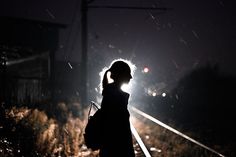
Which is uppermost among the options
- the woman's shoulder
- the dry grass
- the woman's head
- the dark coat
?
the woman's head

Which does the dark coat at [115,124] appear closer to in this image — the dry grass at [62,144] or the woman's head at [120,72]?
the woman's head at [120,72]

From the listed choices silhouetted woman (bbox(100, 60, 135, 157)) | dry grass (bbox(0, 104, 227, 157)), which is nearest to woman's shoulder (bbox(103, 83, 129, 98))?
silhouetted woman (bbox(100, 60, 135, 157))

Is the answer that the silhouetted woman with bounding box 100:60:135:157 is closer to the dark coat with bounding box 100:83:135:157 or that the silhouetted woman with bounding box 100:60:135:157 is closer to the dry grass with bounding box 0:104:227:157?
the dark coat with bounding box 100:83:135:157

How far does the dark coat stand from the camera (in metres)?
3.76

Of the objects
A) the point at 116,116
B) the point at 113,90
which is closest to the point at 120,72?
the point at 113,90

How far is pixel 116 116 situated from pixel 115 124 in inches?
2.9

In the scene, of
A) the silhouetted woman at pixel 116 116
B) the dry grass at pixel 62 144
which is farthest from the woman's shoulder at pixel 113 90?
the dry grass at pixel 62 144

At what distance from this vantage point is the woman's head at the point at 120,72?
3.82m

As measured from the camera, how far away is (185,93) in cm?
3033

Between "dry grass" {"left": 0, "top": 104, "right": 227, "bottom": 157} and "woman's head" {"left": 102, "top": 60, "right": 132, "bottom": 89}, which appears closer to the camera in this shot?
"woman's head" {"left": 102, "top": 60, "right": 132, "bottom": 89}

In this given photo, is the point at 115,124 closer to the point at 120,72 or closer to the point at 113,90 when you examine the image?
the point at 113,90

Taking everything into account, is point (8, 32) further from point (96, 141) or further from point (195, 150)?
point (96, 141)

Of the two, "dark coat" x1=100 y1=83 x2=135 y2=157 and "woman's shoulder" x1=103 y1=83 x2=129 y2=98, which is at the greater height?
"woman's shoulder" x1=103 y1=83 x2=129 y2=98

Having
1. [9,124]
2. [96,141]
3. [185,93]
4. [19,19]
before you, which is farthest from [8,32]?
[96,141]
